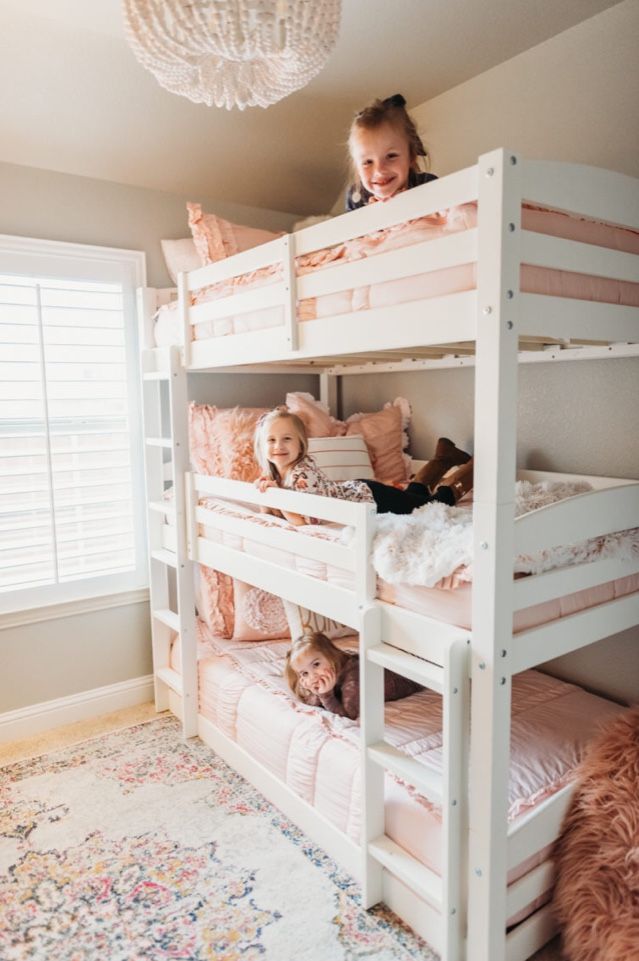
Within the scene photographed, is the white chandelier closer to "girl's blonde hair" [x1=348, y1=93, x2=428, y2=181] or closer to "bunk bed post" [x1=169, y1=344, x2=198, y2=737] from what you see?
"girl's blonde hair" [x1=348, y1=93, x2=428, y2=181]

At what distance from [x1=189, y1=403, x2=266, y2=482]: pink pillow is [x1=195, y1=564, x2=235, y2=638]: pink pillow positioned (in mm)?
435

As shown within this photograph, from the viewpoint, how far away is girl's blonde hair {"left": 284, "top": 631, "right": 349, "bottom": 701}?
2170 millimetres

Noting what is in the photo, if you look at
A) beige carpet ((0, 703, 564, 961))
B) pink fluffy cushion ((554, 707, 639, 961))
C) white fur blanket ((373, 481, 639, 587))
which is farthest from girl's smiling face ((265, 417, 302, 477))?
beige carpet ((0, 703, 564, 961))

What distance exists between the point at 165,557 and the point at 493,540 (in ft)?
5.82

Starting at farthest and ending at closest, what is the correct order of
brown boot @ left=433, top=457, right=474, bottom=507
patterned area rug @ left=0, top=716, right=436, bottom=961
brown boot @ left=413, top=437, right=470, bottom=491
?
brown boot @ left=413, top=437, right=470, bottom=491 → brown boot @ left=433, top=457, right=474, bottom=507 → patterned area rug @ left=0, top=716, right=436, bottom=961

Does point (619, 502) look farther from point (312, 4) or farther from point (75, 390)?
point (75, 390)

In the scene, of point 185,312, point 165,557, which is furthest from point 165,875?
point 185,312

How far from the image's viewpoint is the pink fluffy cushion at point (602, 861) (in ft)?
4.80

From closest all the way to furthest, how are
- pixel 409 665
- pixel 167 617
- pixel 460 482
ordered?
pixel 409 665, pixel 460 482, pixel 167 617

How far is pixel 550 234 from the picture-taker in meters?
1.38

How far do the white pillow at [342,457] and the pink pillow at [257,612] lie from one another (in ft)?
1.92

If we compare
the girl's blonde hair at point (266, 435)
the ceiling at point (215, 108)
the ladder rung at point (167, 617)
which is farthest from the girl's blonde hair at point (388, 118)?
the ladder rung at point (167, 617)

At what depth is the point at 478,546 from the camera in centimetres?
139

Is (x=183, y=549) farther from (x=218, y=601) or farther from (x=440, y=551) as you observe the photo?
(x=440, y=551)
